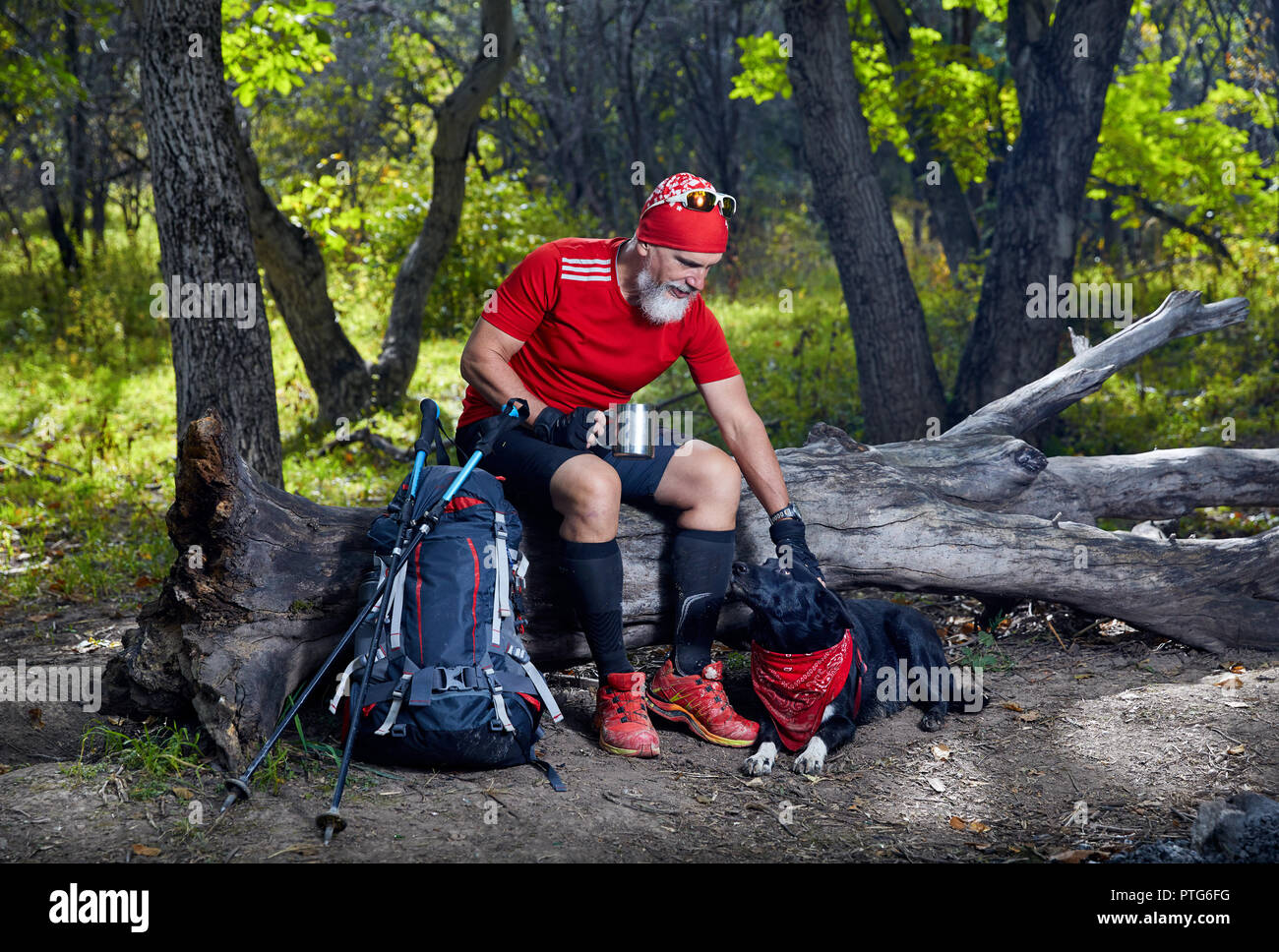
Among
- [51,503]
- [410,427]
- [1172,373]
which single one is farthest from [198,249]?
[1172,373]

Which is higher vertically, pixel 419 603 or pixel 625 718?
pixel 419 603

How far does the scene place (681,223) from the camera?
12.6ft

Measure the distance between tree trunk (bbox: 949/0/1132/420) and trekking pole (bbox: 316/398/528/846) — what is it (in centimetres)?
485

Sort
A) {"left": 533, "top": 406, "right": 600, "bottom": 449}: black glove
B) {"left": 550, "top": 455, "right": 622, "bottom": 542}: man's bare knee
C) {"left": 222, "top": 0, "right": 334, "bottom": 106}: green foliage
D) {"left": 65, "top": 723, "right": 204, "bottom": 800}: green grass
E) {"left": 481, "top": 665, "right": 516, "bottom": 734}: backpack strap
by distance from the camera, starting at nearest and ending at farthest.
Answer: {"left": 65, "top": 723, "right": 204, "bottom": 800}: green grass
{"left": 481, "top": 665, "right": 516, "bottom": 734}: backpack strap
{"left": 550, "top": 455, "right": 622, "bottom": 542}: man's bare knee
{"left": 533, "top": 406, "right": 600, "bottom": 449}: black glove
{"left": 222, "top": 0, "right": 334, "bottom": 106}: green foliage

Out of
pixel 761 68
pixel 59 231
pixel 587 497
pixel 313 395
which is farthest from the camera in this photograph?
pixel 59 231

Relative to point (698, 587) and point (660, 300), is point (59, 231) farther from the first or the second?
point (698, 587)

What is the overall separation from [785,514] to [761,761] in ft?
3.15

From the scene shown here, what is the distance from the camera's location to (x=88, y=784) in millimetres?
3373

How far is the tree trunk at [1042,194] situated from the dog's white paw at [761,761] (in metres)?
4.57

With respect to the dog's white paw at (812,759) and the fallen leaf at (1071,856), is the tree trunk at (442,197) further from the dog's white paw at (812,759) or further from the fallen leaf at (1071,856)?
the fallen leaf at (1071,856)

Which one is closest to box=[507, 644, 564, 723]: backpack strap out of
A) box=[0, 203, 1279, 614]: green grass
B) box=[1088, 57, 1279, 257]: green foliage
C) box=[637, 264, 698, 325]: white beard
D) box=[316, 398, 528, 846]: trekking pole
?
box=[316, 398, 528, 846]: trekking pole

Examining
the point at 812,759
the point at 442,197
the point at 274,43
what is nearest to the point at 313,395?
the point at 442,197

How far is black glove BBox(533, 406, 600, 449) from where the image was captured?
3941 millimetres

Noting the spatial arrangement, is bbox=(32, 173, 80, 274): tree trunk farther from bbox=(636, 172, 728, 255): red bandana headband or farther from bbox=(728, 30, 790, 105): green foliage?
bbox=(636, 172, 728, 255): red bandana headband
